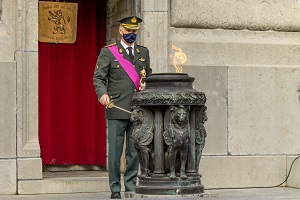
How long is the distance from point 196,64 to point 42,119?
228 cm

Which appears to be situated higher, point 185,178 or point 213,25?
point 213,25

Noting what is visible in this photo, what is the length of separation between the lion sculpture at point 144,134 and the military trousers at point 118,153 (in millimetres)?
1129

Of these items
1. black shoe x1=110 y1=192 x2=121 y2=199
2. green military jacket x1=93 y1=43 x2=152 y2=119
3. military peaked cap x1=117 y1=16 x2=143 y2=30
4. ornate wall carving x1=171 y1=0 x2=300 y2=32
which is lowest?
black shoe x1=110 y1=192 x2=121 y2=199

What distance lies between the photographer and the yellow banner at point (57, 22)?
14.3 m

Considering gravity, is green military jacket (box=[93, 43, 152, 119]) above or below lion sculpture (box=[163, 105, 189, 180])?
above

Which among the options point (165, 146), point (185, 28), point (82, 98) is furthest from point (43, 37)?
point (165, 146)

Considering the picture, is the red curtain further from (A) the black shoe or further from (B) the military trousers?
(A) the black shoe

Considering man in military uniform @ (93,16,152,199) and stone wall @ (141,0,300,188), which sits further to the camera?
stone wall @ (141,0,300,188)

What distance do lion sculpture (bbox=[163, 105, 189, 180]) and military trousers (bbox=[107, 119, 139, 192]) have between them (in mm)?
1345

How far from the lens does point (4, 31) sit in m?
13.0

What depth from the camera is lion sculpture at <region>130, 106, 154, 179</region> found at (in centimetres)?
1078

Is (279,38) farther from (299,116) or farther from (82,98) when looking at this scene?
(82,98)

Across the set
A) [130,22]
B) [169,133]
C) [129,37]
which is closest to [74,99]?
[129,37]

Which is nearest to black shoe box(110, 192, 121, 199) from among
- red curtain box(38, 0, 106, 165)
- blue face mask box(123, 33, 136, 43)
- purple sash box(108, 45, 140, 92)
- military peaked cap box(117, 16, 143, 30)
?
purple sash box(108, 45, 140, 92)
